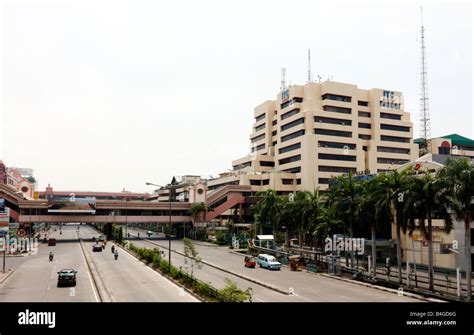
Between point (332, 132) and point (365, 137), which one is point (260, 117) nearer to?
point (332, 132)

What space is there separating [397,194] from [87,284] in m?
31.2

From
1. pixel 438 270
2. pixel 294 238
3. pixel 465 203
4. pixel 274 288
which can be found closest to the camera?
pixel 465 203

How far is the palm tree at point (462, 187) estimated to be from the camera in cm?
3278

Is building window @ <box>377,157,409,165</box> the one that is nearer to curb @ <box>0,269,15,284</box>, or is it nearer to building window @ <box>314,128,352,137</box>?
building window @ <box>314,128,352,137</box>

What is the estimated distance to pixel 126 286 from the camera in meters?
38.8

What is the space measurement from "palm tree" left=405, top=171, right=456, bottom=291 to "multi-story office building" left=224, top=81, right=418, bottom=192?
64.6 meters

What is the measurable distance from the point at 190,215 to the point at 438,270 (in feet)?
245

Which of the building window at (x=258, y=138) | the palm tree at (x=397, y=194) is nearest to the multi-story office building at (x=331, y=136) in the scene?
the building window at (x=258, y=138)

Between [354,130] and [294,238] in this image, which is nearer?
[294,238]

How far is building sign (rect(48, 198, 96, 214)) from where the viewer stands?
101000 mm

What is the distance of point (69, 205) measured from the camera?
102m

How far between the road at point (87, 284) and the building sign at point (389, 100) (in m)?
83.0
